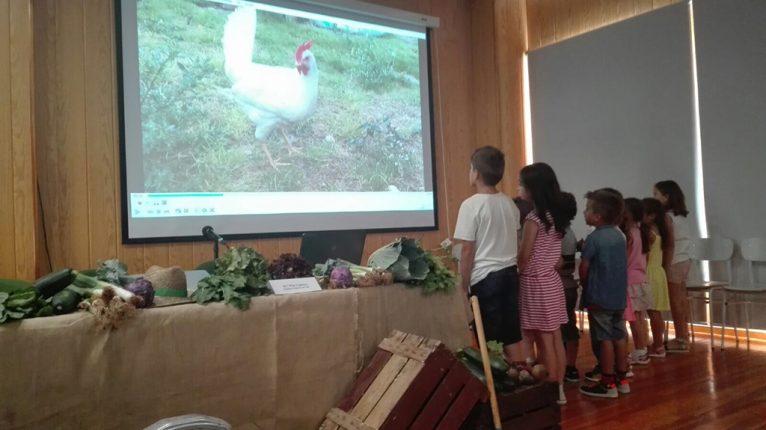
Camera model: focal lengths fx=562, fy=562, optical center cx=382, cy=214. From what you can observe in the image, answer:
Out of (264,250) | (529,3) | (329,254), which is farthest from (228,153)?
(529,3)

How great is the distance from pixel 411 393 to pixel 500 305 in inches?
39.4

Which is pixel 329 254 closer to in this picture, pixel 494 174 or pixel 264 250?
pixel 494 174

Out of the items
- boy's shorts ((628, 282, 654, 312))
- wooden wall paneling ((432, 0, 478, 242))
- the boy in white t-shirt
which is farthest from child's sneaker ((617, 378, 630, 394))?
wooden wall paneling ((432, 0, 478, 242))

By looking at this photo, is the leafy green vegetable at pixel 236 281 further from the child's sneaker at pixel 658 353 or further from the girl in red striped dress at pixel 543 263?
the child's sneaker at pixel 658 353

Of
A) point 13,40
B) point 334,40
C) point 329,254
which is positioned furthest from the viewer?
point 334,40

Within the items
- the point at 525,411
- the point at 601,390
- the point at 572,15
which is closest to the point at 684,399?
the point at 601,390

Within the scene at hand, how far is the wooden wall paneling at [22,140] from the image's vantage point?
3.17 metres

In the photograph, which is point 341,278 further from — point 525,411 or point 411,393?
point 525,411

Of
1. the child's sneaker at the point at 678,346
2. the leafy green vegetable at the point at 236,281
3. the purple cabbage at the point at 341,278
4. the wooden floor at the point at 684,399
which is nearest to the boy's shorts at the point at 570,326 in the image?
the wooden floor at the point at 684,399

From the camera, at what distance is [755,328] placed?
4.77 m

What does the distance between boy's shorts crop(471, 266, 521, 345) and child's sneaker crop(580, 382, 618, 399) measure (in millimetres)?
910

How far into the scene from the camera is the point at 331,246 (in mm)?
2605

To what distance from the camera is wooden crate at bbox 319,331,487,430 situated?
1.77 m

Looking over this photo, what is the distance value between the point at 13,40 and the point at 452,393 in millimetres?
3092
